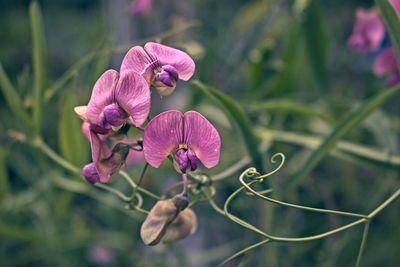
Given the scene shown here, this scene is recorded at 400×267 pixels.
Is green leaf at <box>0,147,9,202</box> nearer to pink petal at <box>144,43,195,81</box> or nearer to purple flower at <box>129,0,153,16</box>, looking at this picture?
purple flower at <box>129,0,153,16</box>

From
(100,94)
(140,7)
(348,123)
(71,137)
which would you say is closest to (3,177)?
(71,137)

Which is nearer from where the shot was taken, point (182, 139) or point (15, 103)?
point (182, 139)

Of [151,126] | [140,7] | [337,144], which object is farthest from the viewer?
[140,7]

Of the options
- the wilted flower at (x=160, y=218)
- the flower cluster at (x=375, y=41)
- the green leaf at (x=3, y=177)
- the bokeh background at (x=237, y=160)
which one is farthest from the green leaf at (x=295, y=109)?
Result: the green leaf at (x=3, y=177)

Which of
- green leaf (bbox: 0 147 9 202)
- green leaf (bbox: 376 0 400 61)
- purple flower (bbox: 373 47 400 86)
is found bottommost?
green leaf (bbox: 0 147 9 202)

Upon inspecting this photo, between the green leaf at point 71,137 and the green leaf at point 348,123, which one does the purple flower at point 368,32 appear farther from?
the green leaf at point 71,137

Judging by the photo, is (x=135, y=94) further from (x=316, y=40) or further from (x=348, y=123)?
(x=316, y=40)

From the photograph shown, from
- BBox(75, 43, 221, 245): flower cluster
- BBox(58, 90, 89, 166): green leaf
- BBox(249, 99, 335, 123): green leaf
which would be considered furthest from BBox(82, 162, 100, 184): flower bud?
BBox(249, 99, 335, 123): green leaf
